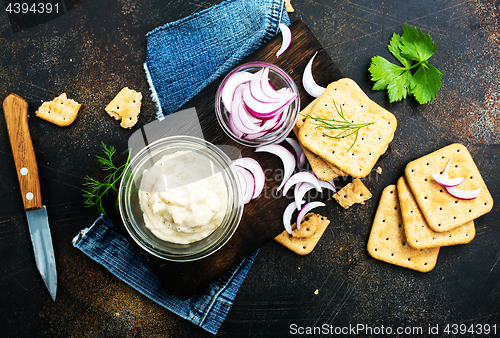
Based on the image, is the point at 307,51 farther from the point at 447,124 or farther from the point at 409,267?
the point at 409,267

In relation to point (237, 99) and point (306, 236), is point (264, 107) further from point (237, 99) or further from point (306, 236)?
point (306, 236)

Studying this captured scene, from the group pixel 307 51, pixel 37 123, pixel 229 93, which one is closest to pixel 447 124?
pixel 307 51

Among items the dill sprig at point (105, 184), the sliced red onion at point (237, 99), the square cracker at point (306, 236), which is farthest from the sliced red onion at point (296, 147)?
the dill sprig at point (105, 184)

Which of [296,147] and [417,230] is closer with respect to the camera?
[296,147]

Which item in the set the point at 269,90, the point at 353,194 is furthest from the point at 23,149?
the point at 353,194

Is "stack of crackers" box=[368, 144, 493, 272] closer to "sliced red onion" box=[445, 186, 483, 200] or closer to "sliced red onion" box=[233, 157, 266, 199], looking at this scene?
"sliced red onion" box=[445, 186, 483, 200]

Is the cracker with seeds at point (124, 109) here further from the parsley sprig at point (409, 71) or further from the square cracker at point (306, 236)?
the parsley sprig at point (409, 71)

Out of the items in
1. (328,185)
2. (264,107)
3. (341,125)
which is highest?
(264,107)
